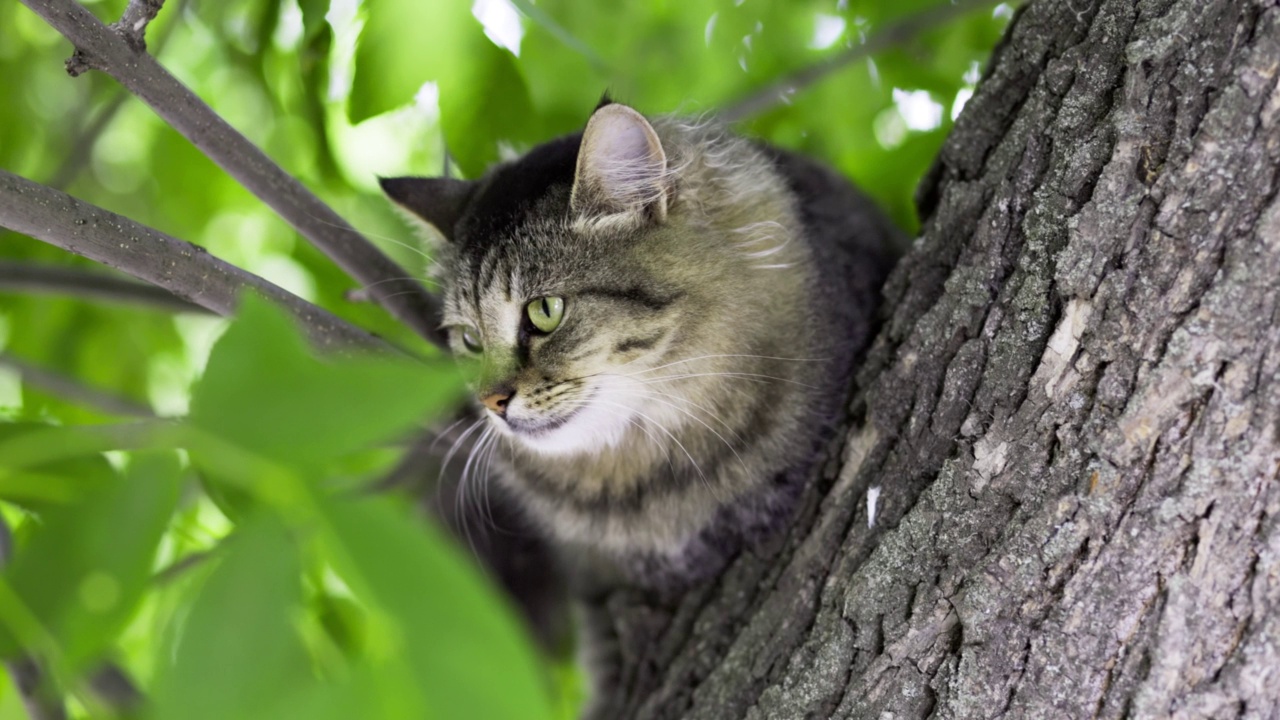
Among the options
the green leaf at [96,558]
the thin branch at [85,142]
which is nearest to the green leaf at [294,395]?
the green leaf at [96,558]

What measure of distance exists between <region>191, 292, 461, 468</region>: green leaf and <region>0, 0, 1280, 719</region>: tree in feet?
1.30

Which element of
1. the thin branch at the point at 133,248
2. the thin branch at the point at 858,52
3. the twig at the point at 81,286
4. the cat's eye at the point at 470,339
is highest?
the thin branch at the point at 858,52

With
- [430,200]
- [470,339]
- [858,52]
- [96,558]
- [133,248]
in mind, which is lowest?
[96,558]

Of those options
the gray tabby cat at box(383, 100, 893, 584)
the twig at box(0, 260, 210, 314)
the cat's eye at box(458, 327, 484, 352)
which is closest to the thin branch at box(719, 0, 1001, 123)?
the gray tabby cat at box(383, 100, 893, 584)

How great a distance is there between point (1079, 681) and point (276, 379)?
94cm

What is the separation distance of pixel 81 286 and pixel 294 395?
1155 millimetres

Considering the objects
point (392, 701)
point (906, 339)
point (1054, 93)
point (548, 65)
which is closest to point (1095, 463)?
point (906, 339)

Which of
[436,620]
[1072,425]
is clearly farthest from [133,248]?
[1072,425]

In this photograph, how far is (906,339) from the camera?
141cm

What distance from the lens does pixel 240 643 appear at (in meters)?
0.56

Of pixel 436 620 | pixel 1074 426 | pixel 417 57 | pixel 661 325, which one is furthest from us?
pixel 661 325

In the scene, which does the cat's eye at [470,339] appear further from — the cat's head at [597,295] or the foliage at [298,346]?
the foliage at [298,346]

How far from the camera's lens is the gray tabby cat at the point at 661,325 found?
1601 millimetres

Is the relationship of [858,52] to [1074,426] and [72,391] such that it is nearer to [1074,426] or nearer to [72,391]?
[1074,426]
